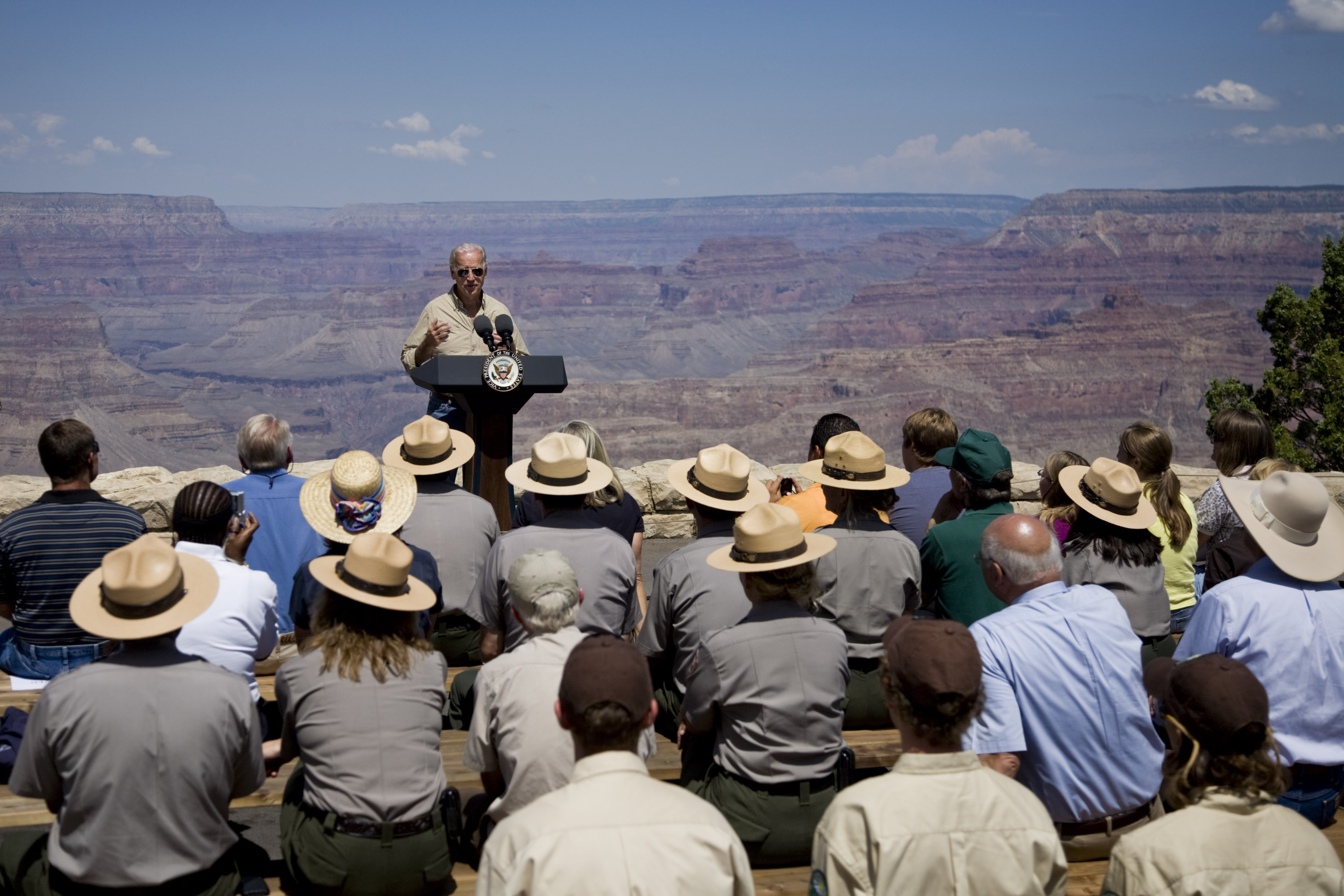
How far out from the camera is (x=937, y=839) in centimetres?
210

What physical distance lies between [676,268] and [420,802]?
15325 cm

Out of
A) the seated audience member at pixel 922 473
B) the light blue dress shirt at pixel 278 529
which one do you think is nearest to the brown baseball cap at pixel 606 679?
the light blue dress shirt at pixel 278 529

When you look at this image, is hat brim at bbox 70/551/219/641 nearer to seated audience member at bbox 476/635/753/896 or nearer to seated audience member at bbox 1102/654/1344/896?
seated audience member at bbox 476/635/753/896

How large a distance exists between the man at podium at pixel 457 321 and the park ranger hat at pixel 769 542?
10.5 ft

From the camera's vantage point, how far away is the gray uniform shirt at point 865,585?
3.90 m

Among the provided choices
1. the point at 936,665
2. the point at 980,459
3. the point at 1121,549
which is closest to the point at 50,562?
the point at 936,665

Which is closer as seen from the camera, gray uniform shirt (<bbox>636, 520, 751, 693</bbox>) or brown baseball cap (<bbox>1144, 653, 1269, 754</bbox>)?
brown baseball cap (<bbox>1144, 653, 1269, 754</bbox>)

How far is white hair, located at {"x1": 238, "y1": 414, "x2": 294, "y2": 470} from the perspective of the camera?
4.57m

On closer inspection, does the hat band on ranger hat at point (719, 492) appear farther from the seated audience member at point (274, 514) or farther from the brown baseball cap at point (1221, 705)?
the brown baseball cap at point (1221, 705)

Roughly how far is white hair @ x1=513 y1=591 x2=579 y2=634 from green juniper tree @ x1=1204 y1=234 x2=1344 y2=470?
1634cm

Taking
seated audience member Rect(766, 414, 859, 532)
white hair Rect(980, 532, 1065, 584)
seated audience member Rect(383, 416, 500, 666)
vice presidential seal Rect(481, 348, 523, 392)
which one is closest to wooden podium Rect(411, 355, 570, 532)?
vice presidential seal Rect(481, 348, 523, 392)

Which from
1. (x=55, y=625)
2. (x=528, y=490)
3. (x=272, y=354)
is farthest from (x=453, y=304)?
(x=272, y=354)

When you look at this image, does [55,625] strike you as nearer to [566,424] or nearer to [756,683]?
[566,424]

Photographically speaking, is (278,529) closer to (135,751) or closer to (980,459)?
(135,751)
